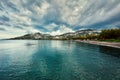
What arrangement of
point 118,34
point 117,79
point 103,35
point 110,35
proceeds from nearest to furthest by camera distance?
point 117,79 → point 118,34 → point 110,35 → point 103,35

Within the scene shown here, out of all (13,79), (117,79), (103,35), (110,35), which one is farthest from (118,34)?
(13,79)

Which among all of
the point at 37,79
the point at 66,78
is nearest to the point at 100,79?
the point at 66,78

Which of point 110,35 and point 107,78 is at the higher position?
point 110,35

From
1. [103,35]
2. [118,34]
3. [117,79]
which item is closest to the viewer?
[117,79]

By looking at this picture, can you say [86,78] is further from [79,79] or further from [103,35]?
[103,35]

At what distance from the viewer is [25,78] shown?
19.7m

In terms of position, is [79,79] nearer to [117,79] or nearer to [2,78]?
[117,79]

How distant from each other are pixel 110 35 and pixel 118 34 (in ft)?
38.3

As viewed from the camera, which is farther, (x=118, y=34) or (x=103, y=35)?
(x=103, y=35)

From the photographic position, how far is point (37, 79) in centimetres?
1933

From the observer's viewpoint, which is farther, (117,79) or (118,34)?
(118,34)

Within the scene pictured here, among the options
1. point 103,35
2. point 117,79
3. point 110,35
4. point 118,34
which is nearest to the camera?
point 117,79

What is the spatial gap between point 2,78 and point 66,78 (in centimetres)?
1185

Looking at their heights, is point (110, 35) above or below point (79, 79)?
above
